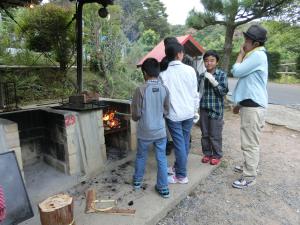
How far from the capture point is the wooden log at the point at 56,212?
2.28 meters

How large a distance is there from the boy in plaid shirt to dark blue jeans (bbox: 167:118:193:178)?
2.15 ft

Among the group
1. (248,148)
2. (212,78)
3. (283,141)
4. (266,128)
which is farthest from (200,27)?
(248,148)

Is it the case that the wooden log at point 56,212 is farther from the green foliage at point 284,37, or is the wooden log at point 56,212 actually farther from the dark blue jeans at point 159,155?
the green foliage at point 284,37

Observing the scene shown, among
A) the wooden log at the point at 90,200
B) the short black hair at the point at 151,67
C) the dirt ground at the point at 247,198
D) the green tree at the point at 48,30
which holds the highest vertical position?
the green tree at the point at 48,30

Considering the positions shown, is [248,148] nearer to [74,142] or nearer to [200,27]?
[74,142]

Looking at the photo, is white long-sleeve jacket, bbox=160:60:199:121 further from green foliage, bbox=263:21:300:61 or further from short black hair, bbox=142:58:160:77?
green foliage, bbox=263:21:300:61

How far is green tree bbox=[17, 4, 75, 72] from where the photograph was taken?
23.9ft

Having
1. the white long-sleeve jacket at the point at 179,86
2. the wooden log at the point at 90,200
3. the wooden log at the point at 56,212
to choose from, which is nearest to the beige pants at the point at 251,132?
the white long-sleeve jacket at the point at 179,86

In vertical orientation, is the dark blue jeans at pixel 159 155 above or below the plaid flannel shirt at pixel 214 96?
below

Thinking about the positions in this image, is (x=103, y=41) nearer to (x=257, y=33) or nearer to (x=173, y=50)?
(x=173, y=50)

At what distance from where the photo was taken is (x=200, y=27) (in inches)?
322

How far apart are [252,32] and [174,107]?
1.32 m

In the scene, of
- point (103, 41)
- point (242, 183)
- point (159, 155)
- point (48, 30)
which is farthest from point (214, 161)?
point (103, 41)

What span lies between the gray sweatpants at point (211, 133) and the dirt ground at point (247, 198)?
0.31 metres
